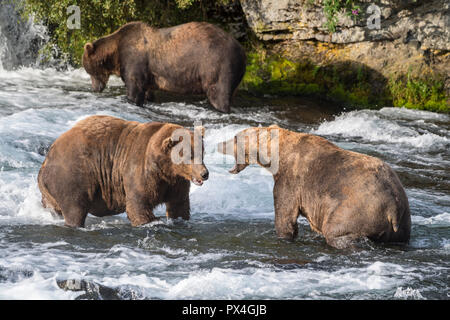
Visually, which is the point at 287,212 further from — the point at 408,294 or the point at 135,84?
the point at 135,84

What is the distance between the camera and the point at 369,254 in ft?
20.5

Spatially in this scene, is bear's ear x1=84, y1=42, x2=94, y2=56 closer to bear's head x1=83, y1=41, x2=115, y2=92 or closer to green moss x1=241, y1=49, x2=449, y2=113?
bear's head x1=83, y1=41, x2=115, y2=92

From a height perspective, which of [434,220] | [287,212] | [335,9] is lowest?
[434,220]

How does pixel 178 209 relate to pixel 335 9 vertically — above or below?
below

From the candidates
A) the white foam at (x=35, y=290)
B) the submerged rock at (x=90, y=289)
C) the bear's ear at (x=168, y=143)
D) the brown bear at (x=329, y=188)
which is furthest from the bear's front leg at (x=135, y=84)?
the submerged rock at (x=90, y=289)

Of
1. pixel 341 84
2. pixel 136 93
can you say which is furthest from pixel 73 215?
pixel 341 84

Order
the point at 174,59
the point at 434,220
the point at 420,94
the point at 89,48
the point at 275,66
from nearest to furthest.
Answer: the point at 434,220, the point at 89,48, the point at 174,59, the point at 420,94, the point at 275,66

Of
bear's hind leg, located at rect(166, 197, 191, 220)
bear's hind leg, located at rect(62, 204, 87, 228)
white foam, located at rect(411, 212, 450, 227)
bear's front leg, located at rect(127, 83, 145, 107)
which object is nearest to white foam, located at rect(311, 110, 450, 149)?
bear's front leg, located at rect(127, 83, 145, 107)

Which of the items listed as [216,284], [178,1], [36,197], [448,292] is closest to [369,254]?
[448,292]

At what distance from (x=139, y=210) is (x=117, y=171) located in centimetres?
48

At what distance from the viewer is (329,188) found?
6.52 meters

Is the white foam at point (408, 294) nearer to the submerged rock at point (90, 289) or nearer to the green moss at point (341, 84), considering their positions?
the submerged rock at point (90, 289)

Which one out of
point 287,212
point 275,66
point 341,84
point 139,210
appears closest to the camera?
point 287,212

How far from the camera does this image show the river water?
546 centimetres
